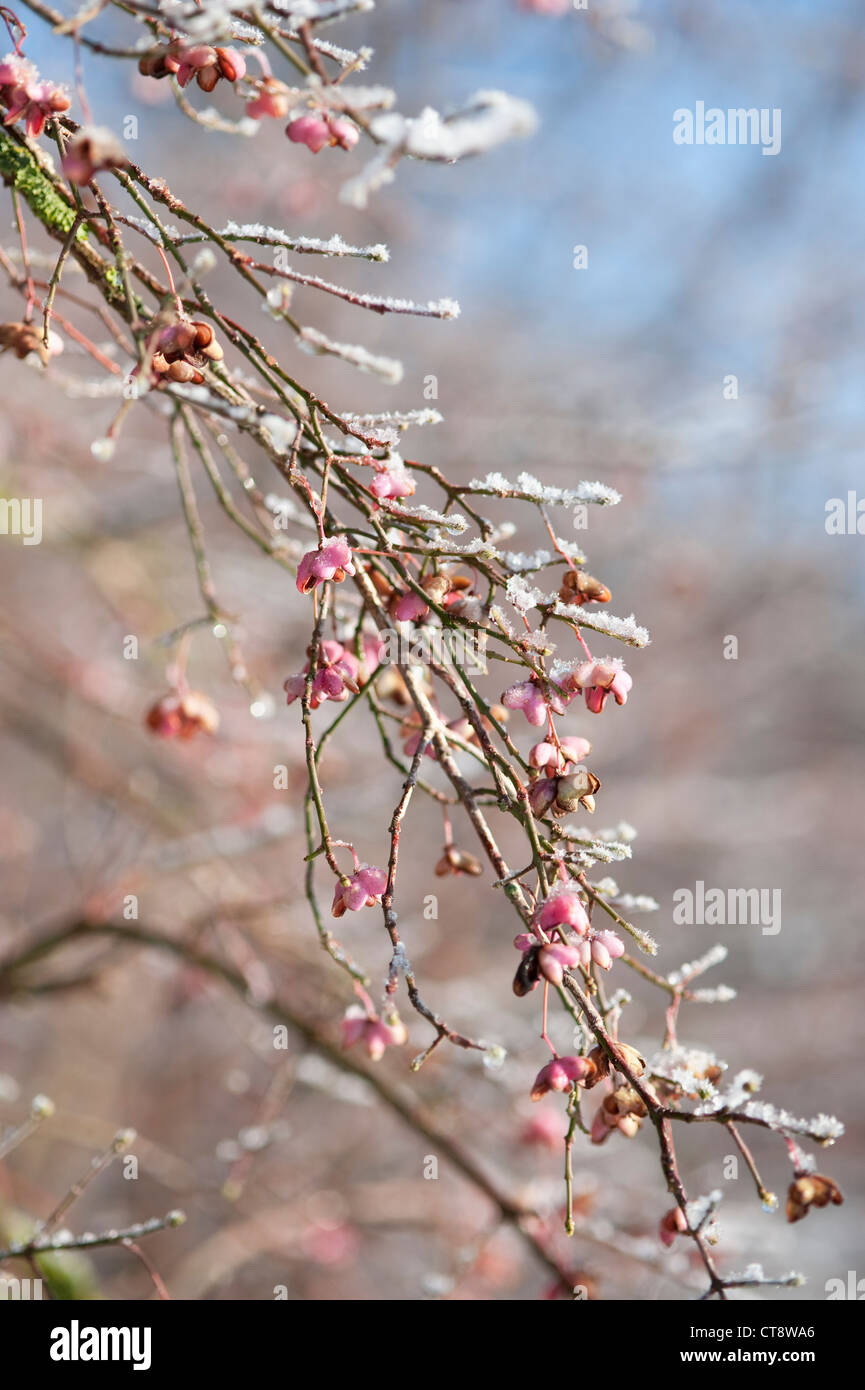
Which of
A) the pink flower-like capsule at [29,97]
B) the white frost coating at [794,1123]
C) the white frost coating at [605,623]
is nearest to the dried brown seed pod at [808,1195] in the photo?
the white frost coating at [794,1123]

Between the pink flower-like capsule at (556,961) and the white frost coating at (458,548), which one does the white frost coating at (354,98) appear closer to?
the white frost coating at (458,548)

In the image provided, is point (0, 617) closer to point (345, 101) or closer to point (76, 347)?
point (76, 347)

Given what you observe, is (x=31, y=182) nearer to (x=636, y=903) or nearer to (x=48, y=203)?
(x=48, y=203)

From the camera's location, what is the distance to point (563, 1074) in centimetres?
97

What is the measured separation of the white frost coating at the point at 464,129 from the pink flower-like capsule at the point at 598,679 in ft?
1.60

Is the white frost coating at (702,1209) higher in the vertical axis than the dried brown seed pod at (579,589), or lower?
lower

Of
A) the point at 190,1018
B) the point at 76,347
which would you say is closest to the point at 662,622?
the point at 190,1018

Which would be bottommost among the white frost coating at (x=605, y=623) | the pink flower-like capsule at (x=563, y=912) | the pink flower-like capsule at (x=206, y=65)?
the pink flower-like capsule at (x=563, y=912)

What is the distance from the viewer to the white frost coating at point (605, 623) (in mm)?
960

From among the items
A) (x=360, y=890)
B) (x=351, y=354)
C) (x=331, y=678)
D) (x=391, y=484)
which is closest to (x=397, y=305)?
(x=351, y=354)

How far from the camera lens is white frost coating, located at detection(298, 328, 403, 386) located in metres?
1.06

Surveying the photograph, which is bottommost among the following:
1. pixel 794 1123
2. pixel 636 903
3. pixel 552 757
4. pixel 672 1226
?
pixel 672 1226

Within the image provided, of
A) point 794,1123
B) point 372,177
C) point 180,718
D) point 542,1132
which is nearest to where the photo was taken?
point 372,177

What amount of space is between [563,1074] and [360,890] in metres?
0.28
